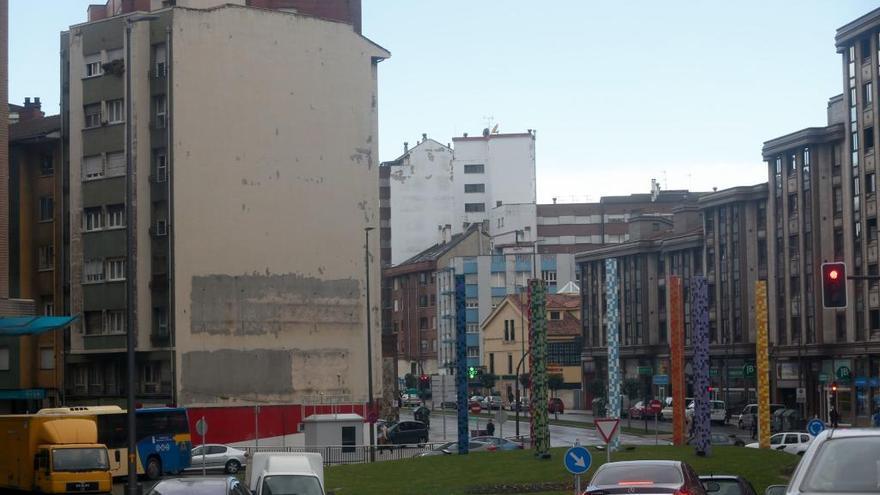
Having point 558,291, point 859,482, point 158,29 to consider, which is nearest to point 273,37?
point 158,29

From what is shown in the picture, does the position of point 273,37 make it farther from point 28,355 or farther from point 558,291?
point 558,291

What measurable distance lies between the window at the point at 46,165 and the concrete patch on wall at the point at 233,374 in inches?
663

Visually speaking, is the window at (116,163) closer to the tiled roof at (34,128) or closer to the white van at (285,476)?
the tiled roof at (34,128)

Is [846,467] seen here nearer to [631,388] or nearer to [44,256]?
[44,256]

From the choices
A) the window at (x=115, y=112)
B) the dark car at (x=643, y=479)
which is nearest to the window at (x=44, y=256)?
the window at (x=115, y=112)

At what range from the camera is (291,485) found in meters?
24.9

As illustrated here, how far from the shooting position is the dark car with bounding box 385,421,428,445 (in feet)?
246

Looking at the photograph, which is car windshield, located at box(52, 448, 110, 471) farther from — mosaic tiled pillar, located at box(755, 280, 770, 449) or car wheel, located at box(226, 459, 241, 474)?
mosaic tiled pillar, located at box(755, 280, 770, 449)

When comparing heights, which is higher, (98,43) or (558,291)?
(98,43)

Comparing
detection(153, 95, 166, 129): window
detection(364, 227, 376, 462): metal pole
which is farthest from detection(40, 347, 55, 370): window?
detection(364, 227, 376, 462): metal pole

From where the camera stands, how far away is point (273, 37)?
7181 centimetres


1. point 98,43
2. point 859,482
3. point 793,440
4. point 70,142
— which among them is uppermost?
point 98,43

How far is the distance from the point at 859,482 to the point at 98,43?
67.2 m

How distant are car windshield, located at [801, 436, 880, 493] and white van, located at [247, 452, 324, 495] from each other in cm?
1611
